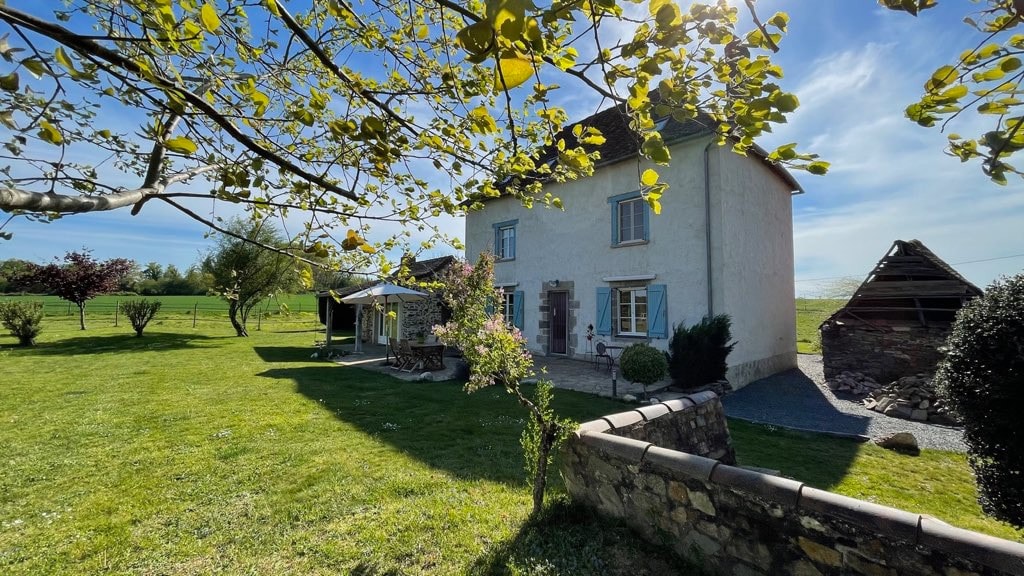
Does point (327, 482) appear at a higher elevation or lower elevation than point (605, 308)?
lower

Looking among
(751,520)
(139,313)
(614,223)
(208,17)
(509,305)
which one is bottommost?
(751,520)

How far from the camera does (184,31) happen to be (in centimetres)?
173

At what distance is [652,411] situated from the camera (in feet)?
13.3

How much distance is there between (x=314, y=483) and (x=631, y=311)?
29.6 ft

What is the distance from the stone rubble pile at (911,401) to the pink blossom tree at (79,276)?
27104 millimetres

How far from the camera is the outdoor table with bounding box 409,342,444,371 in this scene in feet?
37.0

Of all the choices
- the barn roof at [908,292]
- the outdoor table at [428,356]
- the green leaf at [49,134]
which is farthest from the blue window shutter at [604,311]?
the green leaf at [49,134]

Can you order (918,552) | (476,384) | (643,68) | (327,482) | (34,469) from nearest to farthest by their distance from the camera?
(643,68)
(918,552)
(476,384)
(327,482)
(34,469)

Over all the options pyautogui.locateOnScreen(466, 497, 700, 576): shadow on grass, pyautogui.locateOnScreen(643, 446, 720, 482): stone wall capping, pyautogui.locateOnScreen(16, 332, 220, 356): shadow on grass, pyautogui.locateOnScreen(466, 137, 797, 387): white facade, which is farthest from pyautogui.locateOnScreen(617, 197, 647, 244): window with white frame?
pyautogui.locateOnScreen(16, 332, 220, 356): shadow on grass

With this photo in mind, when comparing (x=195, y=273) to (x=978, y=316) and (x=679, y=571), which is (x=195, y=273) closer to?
(x=679, y=571)

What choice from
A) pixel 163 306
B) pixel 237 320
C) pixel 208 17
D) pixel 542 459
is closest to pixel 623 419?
pixel 542 459

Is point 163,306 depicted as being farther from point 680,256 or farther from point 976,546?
point 976,546

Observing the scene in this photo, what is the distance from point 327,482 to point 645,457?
3071mm

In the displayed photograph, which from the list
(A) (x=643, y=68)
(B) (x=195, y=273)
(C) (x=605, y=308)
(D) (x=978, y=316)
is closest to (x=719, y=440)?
(D) (x=978, y=316)
